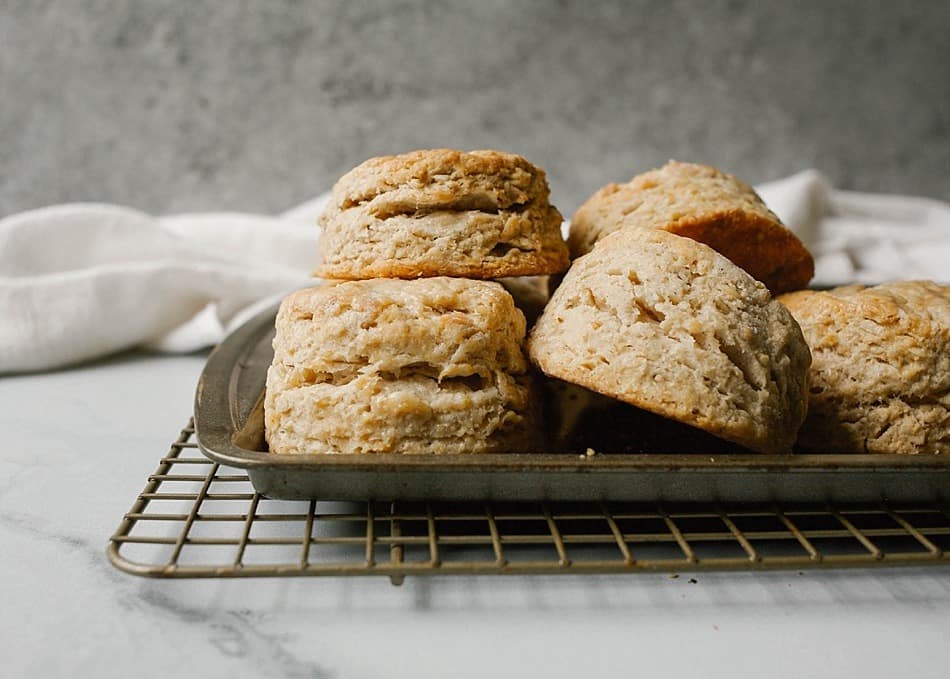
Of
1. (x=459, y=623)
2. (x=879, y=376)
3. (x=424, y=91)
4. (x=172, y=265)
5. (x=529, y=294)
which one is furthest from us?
(x=424, y=91)

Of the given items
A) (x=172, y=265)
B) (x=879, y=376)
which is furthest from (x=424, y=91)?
(x=879, y=376)

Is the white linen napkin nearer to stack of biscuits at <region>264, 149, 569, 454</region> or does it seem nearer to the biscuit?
the biscuit

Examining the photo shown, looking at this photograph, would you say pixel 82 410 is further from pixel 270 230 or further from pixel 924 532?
pixel 924 532

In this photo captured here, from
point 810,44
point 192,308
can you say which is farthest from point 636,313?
point 810,44

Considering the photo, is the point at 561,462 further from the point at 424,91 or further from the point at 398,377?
the point at 424,91

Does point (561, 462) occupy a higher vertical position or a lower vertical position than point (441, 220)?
lower

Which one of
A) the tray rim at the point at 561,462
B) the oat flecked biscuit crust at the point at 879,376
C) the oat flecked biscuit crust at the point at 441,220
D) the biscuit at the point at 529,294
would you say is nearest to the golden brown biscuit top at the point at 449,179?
the oat flecked biscuit crust at the point at 441,220

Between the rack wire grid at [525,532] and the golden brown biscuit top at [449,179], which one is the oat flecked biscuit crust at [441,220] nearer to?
the golden brown biscuit top at [449,179]
